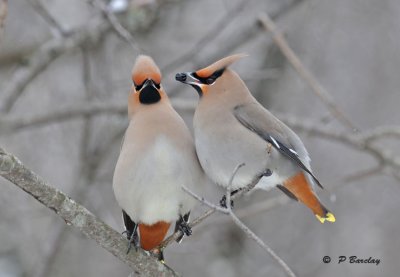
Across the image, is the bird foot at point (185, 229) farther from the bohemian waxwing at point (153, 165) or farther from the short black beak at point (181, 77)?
the short black beak at point (181, 77)

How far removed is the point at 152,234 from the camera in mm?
3951

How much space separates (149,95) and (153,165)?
0.41m

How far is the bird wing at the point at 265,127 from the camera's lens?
12.9 feet

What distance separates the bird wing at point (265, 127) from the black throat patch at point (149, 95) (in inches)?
16.5

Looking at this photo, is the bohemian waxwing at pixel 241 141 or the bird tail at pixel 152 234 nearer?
the bohemian waxwing at pixel 241 141

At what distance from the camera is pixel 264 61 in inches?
293

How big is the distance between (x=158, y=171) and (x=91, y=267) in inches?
182

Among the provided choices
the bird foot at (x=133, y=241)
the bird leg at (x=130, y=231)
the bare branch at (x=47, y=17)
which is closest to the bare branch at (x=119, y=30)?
the bare branch at (x=47, y=17)

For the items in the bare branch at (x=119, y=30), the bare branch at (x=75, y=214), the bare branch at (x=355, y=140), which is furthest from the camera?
the bare branch at (x=355, y=140)

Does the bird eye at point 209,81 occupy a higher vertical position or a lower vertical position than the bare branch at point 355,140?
higher

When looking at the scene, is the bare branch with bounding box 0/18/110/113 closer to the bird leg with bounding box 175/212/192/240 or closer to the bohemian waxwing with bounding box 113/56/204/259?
the bohemian waxwing with bounding box 113/56/204/259

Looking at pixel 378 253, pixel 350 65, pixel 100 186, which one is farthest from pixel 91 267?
pixel 350 65

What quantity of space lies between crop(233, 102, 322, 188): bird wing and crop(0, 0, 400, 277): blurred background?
120cm

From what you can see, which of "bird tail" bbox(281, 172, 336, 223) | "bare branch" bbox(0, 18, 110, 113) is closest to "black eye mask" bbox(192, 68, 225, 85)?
"bird tail" bbox(281, 172, 336, 223)
